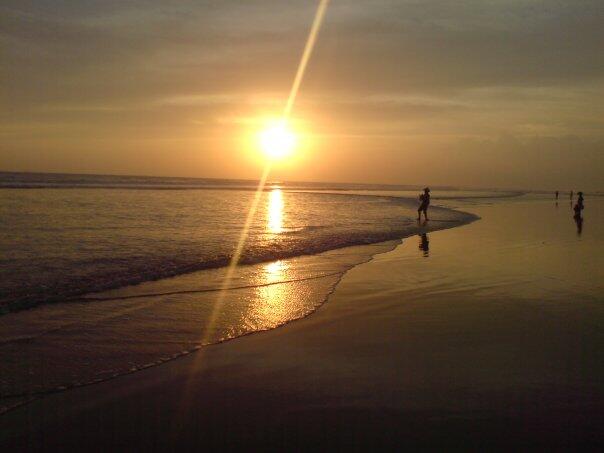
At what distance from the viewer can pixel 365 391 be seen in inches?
229

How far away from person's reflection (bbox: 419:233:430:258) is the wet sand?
7.34m

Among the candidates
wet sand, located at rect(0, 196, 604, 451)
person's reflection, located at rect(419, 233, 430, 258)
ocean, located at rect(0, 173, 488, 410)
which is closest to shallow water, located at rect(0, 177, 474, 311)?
ocean, located at rect(0, 173, 488, 410)

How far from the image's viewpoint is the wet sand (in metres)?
4.81

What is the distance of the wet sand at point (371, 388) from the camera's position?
15.8ft

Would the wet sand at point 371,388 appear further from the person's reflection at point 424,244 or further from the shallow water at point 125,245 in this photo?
the person's reflection at point 424,244

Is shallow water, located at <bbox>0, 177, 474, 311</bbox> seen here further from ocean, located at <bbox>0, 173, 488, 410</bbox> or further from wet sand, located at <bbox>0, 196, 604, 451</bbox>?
wet sand, located at <bbox>0, 196, 604, 451</bbox>

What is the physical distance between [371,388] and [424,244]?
15334 millimetres

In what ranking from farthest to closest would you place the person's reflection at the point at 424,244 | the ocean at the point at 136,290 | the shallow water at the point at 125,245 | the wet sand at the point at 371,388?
the person's reflection at the point at 424,244 < the shallow water at the point at 125,245 < the ocean at the point at 136,290 < the wet sand at the point at 371,388

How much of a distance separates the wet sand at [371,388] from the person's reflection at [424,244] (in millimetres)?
7340

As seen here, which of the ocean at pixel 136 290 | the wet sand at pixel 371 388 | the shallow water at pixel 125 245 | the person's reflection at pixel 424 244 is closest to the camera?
the wet sand at pixel 371 388

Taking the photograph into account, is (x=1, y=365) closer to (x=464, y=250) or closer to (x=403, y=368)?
(x=403, y=368)

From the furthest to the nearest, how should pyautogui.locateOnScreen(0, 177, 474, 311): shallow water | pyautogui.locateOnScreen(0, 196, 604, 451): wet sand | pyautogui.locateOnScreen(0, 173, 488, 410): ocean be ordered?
pyautogui.locateOnScreen(0, 177, 474, 311): shallow water → pyautogui.locateOnScreen(0, 173, 488, 410): ocean → pyautogui.locateOnScreen(0, 196, 604, 451): wet sand

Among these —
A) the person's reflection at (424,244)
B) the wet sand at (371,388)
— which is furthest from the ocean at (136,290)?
Answer: the person's reflection at (424,244)

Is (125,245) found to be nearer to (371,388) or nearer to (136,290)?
(136,290)
